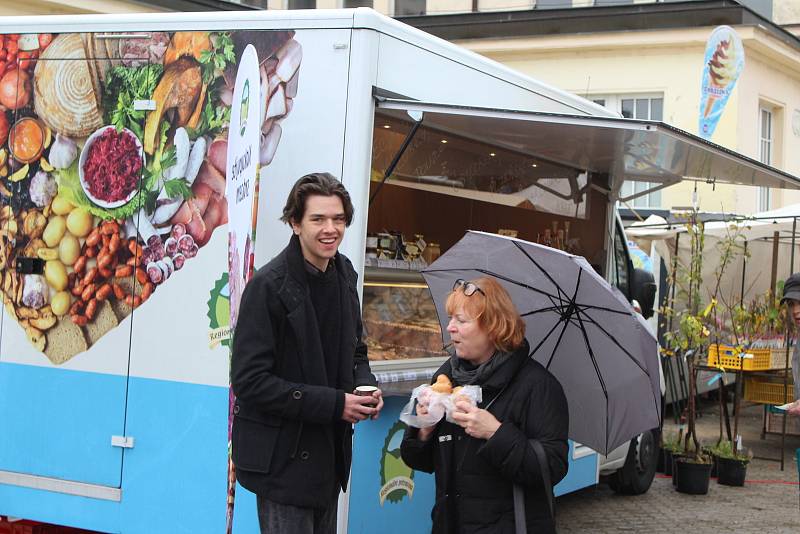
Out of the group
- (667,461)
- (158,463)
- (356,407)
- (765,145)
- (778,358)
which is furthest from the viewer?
(765,145)

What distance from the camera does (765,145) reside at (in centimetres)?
1705

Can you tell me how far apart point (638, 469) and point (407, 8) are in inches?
458

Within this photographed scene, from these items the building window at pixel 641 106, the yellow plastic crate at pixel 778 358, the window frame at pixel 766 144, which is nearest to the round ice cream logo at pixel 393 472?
the yellow plastic crate at pixel 778 358

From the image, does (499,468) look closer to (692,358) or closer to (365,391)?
(365,391)

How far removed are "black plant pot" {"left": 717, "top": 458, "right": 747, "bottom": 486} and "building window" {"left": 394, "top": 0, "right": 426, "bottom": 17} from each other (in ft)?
36.9

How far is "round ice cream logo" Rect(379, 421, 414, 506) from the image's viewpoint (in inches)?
191

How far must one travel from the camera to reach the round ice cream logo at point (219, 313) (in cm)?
470

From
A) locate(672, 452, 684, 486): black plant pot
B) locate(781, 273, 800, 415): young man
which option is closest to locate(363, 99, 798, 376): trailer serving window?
locate(781, 273, 800, 415): young man

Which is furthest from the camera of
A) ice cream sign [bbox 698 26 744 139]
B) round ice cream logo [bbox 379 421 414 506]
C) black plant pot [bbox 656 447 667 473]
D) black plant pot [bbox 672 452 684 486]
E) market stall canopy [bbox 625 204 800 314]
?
ice cream sign [bbox 698 26 744 139]

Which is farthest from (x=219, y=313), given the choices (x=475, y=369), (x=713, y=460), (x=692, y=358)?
(x=713, y=460)

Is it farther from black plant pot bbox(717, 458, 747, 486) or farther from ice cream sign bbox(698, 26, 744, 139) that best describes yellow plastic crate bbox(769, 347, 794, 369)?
ice cream sign bbox(698, 26, 744, 139)

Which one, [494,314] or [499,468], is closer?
[499,468]

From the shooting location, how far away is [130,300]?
4.93m

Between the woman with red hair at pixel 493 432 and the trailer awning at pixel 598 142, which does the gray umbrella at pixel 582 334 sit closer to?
the woman with red hair at pixel 493 432
